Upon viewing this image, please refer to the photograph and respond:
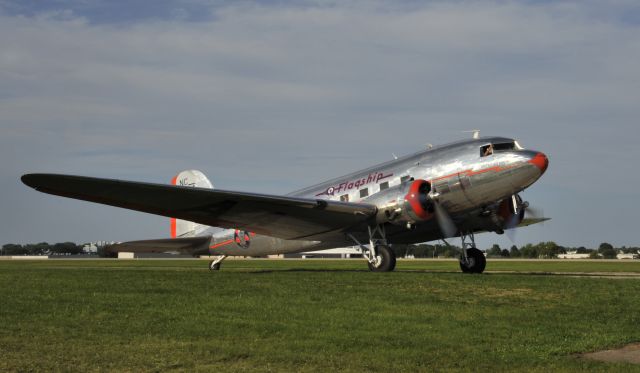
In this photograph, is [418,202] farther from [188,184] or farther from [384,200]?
[188,184]

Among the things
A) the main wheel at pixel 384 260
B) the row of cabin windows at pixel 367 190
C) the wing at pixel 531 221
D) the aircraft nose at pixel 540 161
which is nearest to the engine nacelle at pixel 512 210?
the aircraft nose at pixel 540 161

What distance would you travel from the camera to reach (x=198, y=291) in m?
16.7

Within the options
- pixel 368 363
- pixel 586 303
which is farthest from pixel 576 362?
pixel 586 303

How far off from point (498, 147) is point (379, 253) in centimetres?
591

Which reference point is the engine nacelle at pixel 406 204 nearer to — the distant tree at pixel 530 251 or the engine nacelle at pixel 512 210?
the engine nacelle at pixel 512 210

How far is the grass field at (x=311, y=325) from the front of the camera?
389 inches

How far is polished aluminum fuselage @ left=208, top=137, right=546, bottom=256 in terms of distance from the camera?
2398cm

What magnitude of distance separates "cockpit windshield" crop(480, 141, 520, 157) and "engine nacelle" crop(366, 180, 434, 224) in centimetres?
235

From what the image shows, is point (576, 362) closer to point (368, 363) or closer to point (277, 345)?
point (368, 363)

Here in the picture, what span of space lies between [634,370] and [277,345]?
5.35m

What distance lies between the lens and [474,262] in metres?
27.8

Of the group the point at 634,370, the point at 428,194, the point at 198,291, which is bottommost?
the point at 634,370

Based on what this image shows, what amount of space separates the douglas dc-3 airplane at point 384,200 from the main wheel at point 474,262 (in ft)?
0.14

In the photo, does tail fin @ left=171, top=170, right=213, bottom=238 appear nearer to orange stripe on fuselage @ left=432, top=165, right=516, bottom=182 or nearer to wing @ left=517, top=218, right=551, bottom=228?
orange stripe on fuselage @ left=432, top=165, right=516, bottom=182
